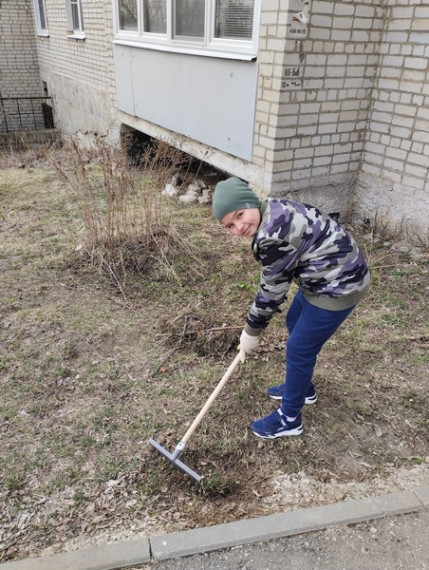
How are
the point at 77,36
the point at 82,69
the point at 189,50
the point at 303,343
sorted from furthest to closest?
the point at 82,69, the point at 77,36, the point at 189,50, the point at 303,343

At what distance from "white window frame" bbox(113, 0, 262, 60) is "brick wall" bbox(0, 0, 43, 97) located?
7.78 m

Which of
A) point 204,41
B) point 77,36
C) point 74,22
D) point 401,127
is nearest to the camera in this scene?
point 401,127

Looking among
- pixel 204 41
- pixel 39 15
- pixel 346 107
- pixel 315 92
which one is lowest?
pixel 346 107

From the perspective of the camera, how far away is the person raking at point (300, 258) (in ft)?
6.82

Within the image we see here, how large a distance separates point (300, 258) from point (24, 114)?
1408cm

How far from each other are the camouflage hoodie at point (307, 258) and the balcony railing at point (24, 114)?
13.1 meters

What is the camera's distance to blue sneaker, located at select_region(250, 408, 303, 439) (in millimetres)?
2605

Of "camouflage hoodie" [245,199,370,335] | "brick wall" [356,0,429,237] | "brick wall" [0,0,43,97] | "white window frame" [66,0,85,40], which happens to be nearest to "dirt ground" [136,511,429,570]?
"camouflage hoodie" [245,199,370,335]

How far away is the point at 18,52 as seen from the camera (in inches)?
517

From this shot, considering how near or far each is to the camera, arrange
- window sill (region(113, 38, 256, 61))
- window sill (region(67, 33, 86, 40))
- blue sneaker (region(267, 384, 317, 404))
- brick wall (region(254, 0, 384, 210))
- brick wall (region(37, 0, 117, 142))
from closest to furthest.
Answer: blue sneaker (region(267, 384, 317, 404)), brick wall (region(254, 0, 384, 210)), window sill (region(113, 38, 256, 61)), brick wall (region(37, 0, 117, 142)), window sill (region(67, 33, 86, 40))

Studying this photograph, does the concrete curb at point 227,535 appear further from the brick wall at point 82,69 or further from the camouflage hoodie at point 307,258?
the brick wall at point 82,69

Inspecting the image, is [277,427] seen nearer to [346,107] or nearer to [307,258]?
[307,258]

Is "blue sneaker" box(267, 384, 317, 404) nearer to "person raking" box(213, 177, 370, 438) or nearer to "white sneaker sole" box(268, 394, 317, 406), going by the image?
"white sneaker sole" box(268, 394, 317, 406)

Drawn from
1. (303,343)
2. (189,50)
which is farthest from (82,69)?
(303,343)
